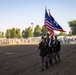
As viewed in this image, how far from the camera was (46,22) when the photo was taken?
16.6 m

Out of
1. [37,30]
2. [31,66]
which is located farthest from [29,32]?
[31,66]

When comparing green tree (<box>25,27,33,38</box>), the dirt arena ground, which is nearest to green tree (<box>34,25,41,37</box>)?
green tree (<box>25,27,33,38</box>)

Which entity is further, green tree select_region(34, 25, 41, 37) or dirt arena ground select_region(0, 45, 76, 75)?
green tree select_region(34, 25, 41, 37)

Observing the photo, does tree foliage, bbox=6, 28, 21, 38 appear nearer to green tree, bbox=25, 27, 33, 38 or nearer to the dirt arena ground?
green tree, bbox=25, 27, 33, 38

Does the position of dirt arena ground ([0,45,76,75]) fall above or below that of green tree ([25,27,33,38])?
below

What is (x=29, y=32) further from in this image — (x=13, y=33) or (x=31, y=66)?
(x=31, y=66)

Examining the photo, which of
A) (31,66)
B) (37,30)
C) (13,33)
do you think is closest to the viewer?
(31,66)

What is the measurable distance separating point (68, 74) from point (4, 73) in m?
3.10

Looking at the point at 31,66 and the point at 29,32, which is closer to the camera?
the point at 31,66

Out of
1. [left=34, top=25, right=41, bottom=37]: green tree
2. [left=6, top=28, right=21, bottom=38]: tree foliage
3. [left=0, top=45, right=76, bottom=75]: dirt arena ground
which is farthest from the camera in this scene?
[left=34, top=25, right=41, bottom=37]: green tree

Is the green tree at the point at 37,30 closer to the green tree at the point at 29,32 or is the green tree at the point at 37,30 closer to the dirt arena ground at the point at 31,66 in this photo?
the green tree at the point at 29,32

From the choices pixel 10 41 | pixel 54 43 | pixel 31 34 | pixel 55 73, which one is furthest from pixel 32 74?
pixel 31 34

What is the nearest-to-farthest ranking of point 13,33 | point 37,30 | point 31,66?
point 31,66 < point 13,33 < point 37,30

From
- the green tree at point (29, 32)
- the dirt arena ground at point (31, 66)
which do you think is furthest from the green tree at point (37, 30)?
the dirt arena ground at point (31, 66)
